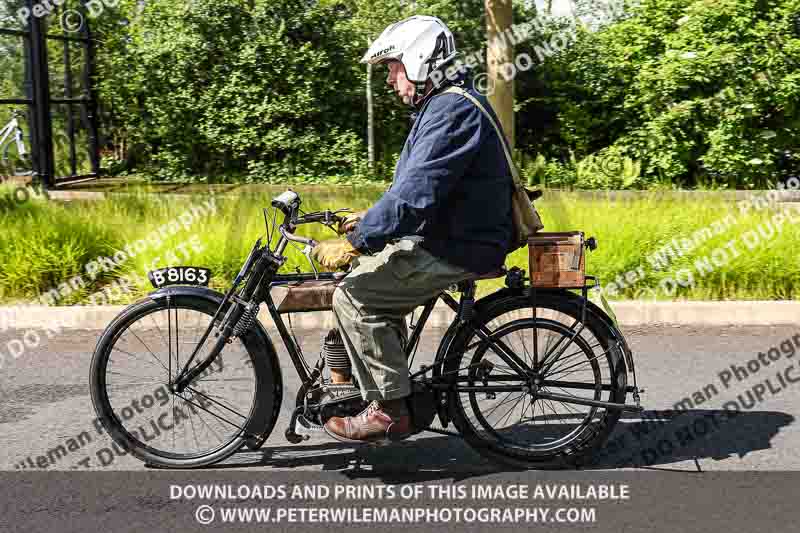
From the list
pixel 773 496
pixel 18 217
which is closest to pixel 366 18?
pixel 18 217

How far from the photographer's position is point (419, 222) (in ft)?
13.7

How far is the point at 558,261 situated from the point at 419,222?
2.15 ft

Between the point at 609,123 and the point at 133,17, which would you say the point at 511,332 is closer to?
the point at 609,123

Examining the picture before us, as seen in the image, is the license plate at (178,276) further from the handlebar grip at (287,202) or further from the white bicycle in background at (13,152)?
the white bicycle in background at (13,152)

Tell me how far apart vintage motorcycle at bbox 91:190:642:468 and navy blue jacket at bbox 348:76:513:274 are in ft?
0.76

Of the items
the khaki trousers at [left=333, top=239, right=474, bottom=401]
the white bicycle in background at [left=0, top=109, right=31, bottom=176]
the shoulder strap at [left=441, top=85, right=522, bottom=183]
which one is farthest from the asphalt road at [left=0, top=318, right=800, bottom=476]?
the white bicycle in background at [left=0, top=109, right=31, bottom=176]

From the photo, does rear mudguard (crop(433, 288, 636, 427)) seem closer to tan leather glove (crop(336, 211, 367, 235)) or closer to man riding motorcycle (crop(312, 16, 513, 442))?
man riding motorcycle (crop(312, 16, 513, 442))

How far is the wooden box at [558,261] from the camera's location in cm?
437

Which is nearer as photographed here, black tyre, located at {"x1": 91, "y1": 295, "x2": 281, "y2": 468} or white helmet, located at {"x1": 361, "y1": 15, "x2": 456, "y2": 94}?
white helmet, located at {"x1": 361, "y1": 15, "x2": 456, "y2": 94}

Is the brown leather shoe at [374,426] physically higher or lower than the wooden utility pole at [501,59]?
lower

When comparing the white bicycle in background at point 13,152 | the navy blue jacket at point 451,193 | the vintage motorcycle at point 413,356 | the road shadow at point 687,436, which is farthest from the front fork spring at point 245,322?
the white bicycle in background at point 13,152

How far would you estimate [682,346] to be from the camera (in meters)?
6.60

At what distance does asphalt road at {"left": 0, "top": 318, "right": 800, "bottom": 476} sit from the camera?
15.4ft

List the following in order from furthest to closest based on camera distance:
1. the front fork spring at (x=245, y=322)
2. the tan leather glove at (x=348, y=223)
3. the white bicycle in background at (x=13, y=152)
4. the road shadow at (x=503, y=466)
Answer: the white bicycle in background at (x=13, y=152), the road shadow at (x=503, y=466), the front fork spring at (x=245, y=322), the tan leather glove at (x=348, y=223)
